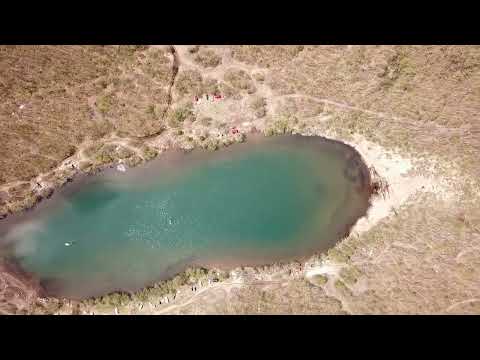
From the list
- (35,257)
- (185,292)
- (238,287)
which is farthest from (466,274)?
(35,257)

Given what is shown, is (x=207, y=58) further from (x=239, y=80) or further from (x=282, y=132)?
(x=282, y=132)

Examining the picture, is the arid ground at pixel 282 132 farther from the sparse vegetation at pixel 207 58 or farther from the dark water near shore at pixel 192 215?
the dark water near shore at pixel 192 215

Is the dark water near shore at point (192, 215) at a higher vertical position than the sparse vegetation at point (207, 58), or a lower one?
lower

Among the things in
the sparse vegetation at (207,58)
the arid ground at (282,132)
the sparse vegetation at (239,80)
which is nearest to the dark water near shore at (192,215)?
the arid ground at (282,132)

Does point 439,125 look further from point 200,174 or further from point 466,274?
point 200,174

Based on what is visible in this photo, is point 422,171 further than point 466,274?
Yes

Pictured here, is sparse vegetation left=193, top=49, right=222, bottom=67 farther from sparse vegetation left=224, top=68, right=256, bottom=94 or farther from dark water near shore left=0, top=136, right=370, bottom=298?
dark water near shore left=0, top=136, right=370, bottom=298
